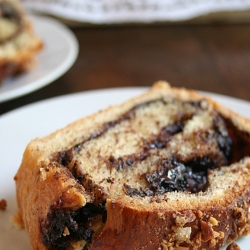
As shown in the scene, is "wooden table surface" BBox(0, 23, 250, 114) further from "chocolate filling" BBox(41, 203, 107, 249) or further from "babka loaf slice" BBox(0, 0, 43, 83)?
"chocolate filling" BBox(41, 203, 107, 249)

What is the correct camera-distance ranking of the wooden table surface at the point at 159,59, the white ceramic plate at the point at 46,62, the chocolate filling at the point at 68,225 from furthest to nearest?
the wooden table surface at the point at 159,59 < the white ceramic plate at the point at 46,62 < the chocolate filling at the point at 68,225

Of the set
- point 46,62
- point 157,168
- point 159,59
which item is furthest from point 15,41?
point 157,168

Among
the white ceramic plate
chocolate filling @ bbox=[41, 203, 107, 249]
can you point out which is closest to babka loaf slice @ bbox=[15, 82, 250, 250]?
chocolate filling @ bbox=[41, 203, 107, 249]

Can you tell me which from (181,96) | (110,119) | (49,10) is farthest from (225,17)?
(110,119)

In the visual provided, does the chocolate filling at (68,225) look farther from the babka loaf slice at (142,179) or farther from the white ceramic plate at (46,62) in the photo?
the white ceramic plate at (46,62)

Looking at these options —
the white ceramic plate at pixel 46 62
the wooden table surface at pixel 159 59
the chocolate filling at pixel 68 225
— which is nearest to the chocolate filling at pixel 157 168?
the chocolate filling at pixel 68 225

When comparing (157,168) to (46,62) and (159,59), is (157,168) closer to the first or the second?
(46,62)
